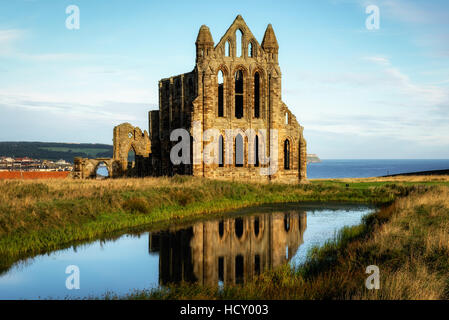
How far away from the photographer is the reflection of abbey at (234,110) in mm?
35844

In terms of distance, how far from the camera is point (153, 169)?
142 ft

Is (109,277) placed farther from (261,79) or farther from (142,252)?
(261,79)

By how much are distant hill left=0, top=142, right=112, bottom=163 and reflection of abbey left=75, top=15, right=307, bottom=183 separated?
111m

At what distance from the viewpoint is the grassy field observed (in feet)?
31.8

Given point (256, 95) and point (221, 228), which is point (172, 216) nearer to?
point (221, 228)

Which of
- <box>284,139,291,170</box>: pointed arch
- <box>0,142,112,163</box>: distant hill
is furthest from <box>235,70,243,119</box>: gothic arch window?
<box>0,142,112,163</box>: distant hill

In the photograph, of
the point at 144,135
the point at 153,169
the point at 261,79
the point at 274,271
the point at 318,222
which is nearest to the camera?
the point at 274,271

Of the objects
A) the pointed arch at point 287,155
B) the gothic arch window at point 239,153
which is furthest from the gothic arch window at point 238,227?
the pointed arch at point 287,155

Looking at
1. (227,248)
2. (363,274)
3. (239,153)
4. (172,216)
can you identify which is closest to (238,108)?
(239,153)

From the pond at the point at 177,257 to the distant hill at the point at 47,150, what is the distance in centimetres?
13256

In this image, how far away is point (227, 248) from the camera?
52.3 feet

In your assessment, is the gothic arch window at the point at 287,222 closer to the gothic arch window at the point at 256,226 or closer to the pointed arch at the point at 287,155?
the gothic arch window at the point at 256,226
